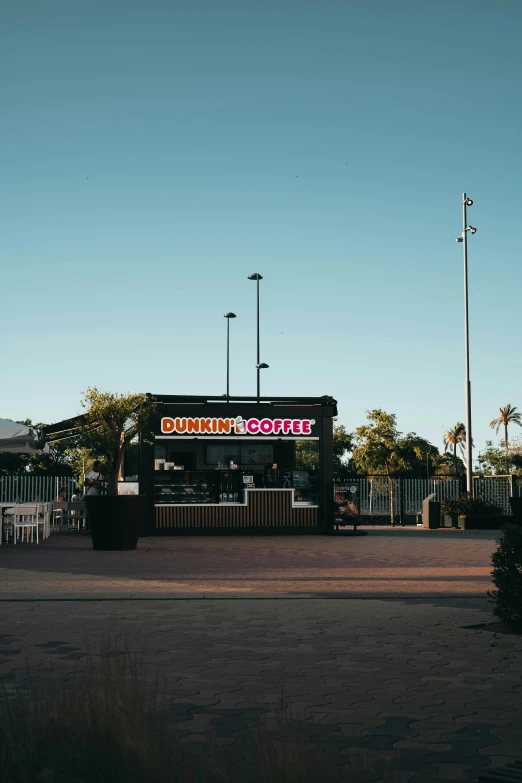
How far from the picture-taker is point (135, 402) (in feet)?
65.4

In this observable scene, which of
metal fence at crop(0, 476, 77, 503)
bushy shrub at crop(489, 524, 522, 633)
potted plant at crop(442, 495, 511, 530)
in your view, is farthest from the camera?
metal fence at crop(0, 476, 77, 503)

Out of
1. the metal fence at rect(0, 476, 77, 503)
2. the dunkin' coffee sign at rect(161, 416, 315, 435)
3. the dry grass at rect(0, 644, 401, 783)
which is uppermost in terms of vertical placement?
the dunkin' coffee sign at rect(161, 416, 315, 435)

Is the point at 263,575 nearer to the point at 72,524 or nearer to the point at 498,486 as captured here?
the point at 72,524

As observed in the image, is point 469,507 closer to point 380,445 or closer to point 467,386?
point 467,386

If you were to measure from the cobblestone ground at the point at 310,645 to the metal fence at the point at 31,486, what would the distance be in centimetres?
1905

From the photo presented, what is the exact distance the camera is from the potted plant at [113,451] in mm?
18469

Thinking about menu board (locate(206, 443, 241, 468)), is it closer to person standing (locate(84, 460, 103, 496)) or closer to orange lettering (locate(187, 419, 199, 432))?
orange lettering (locate(187, 419, 199, 432))

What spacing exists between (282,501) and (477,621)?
17.3 meters

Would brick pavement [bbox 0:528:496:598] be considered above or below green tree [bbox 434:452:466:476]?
below

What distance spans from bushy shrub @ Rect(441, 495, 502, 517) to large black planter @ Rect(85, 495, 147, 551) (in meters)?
16.9

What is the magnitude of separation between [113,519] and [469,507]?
17.5 metres

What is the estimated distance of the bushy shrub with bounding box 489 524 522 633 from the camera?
25.8ft

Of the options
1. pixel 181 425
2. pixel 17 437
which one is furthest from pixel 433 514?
pixel 17 437

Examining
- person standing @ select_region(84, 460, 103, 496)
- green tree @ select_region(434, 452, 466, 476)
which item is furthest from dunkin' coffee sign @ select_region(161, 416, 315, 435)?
green tree @ select_region(434, 452, 466, 476)
